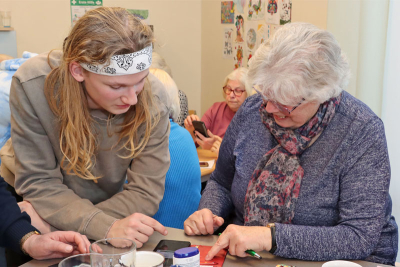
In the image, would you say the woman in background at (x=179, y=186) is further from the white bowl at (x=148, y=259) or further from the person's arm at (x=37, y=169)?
the white bowl at (x=148, y=259)

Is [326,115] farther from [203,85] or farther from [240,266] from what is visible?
[203,85]

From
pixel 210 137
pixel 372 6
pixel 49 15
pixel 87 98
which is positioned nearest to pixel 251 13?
pixel 210 137

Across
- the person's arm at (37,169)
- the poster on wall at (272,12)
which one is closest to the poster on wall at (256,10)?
the poster on wall at (272,12)

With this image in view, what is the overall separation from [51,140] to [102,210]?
0.29m

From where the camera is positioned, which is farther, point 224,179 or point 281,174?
point 224,179

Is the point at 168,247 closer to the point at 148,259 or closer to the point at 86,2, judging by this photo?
the point at 148,259

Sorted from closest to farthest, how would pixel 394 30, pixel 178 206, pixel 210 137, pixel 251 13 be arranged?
pixel 178 206 < pixel 394 30 < pixel 210 137 < pixel 251 13

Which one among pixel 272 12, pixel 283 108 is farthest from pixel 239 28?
pixel 283 108

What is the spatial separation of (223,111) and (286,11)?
1.09m

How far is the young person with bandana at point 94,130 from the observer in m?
1.30

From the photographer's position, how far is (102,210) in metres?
1.45

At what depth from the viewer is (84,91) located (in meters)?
1.45

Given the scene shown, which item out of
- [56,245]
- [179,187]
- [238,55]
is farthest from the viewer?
[238,55]

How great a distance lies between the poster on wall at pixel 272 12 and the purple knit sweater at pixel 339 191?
233cm
